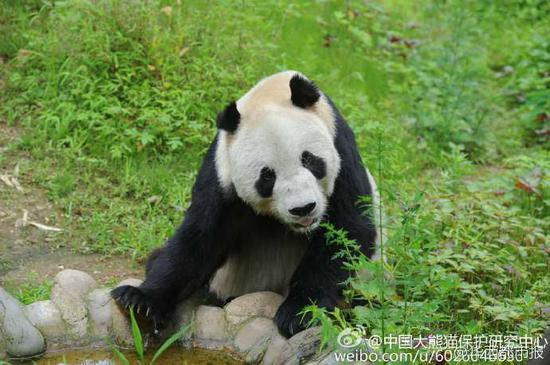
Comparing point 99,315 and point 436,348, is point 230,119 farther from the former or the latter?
point 436,348

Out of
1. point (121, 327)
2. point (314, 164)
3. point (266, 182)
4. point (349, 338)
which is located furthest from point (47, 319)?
point (349, 338)

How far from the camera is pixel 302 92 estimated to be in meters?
4.93

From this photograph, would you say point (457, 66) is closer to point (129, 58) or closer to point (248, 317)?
point (129, 58)

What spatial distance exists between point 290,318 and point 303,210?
0.62 meters

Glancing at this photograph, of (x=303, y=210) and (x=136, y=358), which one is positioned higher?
(x=303, y=210)

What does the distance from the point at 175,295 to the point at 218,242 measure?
16.3 inches

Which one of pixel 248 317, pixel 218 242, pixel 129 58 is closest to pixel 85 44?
pixel 129 58

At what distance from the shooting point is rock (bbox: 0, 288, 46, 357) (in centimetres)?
450

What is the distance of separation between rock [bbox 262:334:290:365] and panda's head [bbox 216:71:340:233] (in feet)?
2.12

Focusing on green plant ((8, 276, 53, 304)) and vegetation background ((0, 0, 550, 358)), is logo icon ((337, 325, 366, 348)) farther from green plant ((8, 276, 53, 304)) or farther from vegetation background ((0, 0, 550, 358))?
green plant ((8, 276, 53, 304))

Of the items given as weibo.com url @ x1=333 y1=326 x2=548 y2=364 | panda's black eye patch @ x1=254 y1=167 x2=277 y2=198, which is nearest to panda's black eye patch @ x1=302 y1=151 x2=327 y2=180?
panda's black eye patch @ x1=254 y1=167 x2=277 y2=198

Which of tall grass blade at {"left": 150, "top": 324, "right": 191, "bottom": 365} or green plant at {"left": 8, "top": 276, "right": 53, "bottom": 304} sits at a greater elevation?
tall grass blade at {"left": 150, "top": 324, "right": 191, "bottom": 365}

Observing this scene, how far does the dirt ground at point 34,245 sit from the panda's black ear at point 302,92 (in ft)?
6.80

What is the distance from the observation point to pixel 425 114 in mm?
9000
